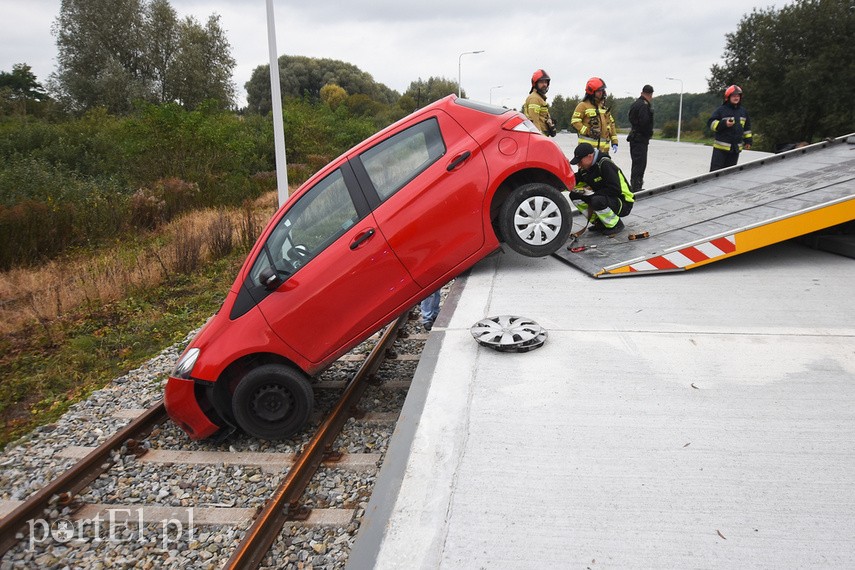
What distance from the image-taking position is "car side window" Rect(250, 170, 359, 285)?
15.6ft

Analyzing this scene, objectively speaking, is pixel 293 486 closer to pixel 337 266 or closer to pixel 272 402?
pixel 272 402

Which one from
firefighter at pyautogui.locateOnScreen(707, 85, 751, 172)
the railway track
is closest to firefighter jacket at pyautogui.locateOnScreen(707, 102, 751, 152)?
firefighter at pyautogui.locateOnScreen(707, 85, 751, 172)

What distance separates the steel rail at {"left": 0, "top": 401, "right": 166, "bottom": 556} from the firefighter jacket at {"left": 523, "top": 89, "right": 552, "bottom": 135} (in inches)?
248

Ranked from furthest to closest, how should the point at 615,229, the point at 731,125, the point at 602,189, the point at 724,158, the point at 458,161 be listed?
1. the point at 724,158
2. the point at 731,125
3. the point at 615,229
4. the point at 602,189
5. the point at 458,161

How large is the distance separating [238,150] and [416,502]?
18873 millimetres

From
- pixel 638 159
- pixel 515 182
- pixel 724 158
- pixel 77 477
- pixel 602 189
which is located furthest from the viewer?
pixel 638 159

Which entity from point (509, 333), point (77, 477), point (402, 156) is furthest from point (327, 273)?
point (77, 477)

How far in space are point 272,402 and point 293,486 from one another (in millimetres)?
898

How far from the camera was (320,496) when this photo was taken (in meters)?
4.20

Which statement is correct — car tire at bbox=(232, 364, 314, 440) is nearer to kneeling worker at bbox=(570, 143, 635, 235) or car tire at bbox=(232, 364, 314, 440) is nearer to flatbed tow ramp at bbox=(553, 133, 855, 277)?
flatbed tow ramp at bbox=(553, 133, 855, 277)

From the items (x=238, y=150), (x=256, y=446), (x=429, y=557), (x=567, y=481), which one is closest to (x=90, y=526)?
(x=256, y=446)

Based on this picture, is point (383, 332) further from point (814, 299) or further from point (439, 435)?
point (814, 299)

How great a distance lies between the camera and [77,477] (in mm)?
4543

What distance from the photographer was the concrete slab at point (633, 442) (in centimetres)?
279
